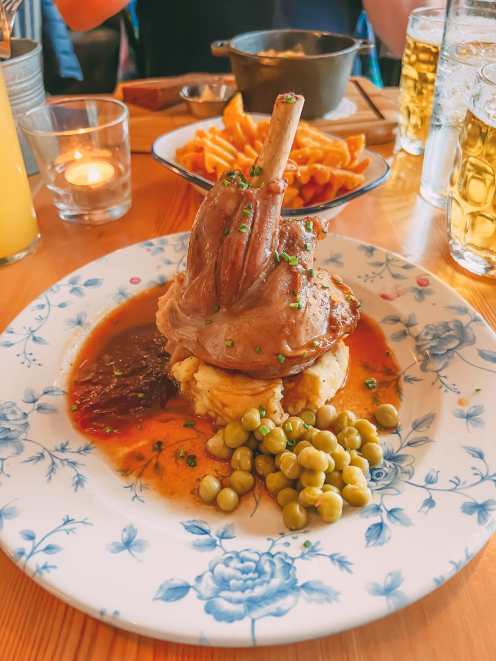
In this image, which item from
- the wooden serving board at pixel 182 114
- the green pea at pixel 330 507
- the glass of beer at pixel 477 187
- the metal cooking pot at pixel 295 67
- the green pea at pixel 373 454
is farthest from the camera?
the wooden serving board at pixel 182 114

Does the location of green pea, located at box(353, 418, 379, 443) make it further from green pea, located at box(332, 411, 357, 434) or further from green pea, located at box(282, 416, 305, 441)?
green pea, located at box(282, 416, 305, 441)

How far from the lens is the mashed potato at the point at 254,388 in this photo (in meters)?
2.00

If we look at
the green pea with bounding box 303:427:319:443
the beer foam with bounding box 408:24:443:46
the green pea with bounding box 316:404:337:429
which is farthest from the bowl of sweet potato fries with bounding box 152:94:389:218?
the green pea with bounding box 303:427:319:443

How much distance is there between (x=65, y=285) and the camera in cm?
249

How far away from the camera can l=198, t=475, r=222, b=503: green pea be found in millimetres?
1721

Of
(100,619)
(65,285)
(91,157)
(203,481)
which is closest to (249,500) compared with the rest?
(203,481)

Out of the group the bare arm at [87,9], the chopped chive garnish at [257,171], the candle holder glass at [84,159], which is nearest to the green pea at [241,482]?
the chopped chive garnish at [257,171]

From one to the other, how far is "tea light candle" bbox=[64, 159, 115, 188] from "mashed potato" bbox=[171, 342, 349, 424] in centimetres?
147

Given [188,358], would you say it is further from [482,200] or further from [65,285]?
[482,200]

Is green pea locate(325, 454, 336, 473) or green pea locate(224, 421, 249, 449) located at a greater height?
green pea locate(325, 454, 336, 473)

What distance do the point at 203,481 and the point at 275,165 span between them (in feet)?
3.75

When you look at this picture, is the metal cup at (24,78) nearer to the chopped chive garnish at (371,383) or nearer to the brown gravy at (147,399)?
the brown gravy at (147,399)

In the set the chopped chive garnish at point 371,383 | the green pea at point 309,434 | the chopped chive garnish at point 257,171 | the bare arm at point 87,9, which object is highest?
the bare arm at point 87,9

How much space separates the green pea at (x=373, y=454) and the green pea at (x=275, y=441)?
0.28m
